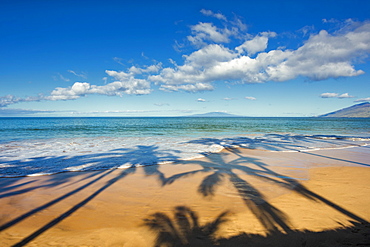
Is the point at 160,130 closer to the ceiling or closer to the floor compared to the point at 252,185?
closer to the floor

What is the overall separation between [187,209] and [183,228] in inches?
32.8

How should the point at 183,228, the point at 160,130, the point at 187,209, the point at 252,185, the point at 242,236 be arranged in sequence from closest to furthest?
1. the point at 242,236
2. the point at 183,228
3. the point at 187,209
4. the point at 252,185
5. the point at 160,130

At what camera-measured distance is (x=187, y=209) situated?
4613mm

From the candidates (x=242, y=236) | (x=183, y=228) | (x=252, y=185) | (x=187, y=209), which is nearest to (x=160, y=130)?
(x=252, y=185)

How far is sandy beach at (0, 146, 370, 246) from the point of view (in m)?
Answer: 3.51

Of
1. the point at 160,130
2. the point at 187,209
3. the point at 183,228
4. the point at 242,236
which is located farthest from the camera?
the point at 160,130

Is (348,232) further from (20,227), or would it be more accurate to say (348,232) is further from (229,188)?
(20,227)

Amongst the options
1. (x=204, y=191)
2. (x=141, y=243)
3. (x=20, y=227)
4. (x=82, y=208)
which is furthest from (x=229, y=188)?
(x=20, y=227)

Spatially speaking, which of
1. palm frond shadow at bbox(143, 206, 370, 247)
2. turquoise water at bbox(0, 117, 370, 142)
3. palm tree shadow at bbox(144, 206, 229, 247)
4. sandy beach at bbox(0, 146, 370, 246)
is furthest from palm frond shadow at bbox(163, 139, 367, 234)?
turquoise water at bbox(0, 117, 370, 142)

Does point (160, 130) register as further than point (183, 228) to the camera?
Yes

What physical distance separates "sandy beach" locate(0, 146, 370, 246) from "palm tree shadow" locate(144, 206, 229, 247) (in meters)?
0.02

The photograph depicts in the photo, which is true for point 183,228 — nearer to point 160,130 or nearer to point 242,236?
point 242,236

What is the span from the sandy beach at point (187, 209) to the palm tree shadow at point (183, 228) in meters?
0.02

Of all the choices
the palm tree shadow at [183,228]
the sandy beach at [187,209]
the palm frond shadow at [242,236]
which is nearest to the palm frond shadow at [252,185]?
the sandy beach at [187,209]
